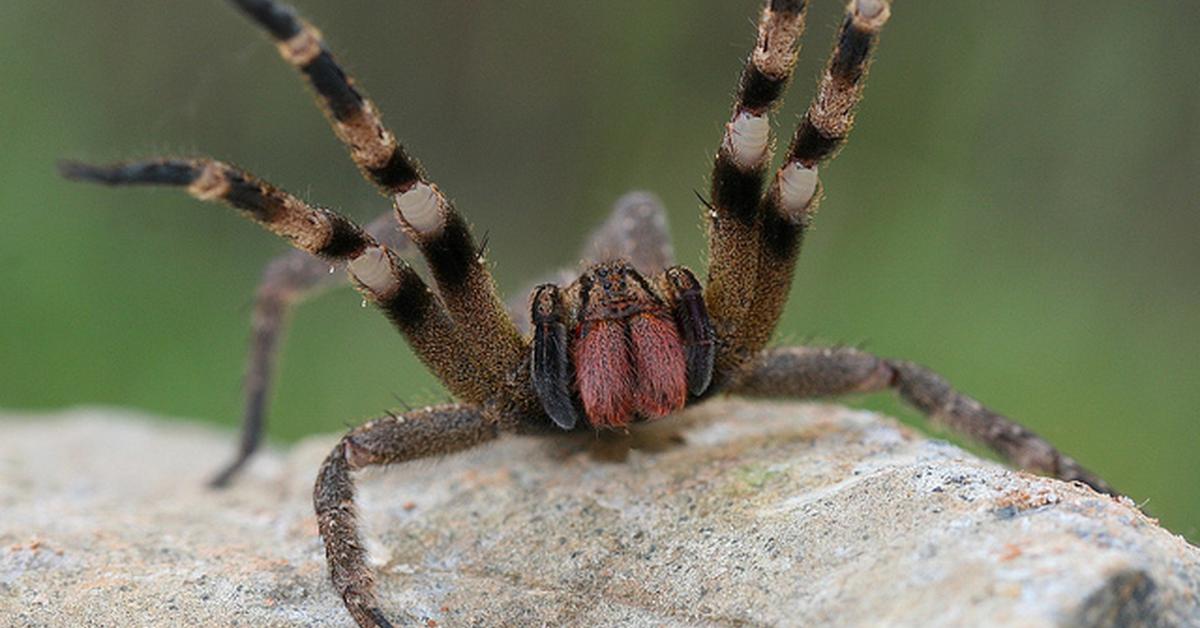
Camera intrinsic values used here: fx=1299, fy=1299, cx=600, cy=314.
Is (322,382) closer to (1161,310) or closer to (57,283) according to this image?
(57,283)

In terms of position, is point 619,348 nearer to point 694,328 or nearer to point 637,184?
point 694,328

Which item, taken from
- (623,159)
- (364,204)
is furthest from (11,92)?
(364,204)

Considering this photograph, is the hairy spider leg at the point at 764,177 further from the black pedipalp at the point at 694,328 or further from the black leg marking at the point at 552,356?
the black leg marking at the point at 552,356

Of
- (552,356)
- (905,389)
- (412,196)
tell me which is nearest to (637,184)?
(905,389)

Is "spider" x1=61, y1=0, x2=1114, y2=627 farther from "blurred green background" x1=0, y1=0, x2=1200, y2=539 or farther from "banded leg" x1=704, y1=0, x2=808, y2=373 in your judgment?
"blurred green background" x1=0, y1=0, x2=1200, y2=539

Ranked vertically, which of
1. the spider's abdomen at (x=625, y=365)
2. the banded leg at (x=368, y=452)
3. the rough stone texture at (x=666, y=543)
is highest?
the spider's abdomen at (x=625, y=365)

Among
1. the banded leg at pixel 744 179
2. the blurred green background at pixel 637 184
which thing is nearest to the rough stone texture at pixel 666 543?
the banded leg at pixel 744 179

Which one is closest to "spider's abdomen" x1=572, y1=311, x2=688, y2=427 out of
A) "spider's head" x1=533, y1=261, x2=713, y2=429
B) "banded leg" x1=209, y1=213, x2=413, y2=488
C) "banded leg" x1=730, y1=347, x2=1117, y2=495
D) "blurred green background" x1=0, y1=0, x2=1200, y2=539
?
"spider's head" x1=533, y1=261, x2=713, y2=429
